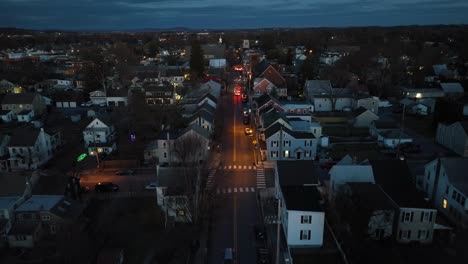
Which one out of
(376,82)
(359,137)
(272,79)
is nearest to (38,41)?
(272,79)

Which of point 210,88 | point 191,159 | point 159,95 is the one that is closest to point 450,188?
point 191,159

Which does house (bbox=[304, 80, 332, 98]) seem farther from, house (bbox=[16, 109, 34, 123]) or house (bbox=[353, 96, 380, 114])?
house (bbox=[16, 109, 34, 123])

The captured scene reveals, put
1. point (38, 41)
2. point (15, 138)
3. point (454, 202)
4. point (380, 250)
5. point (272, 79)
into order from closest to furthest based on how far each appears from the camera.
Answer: point (380, 250) → point (454, 202) → point (15, 138) → point (272, 79) → point (38, 41)

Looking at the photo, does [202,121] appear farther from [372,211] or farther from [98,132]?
[372,211]

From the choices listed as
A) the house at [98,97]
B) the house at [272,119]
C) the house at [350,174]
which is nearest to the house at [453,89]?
the house at [272,119]

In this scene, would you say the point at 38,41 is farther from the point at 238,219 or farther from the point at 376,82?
the point at 238,219
